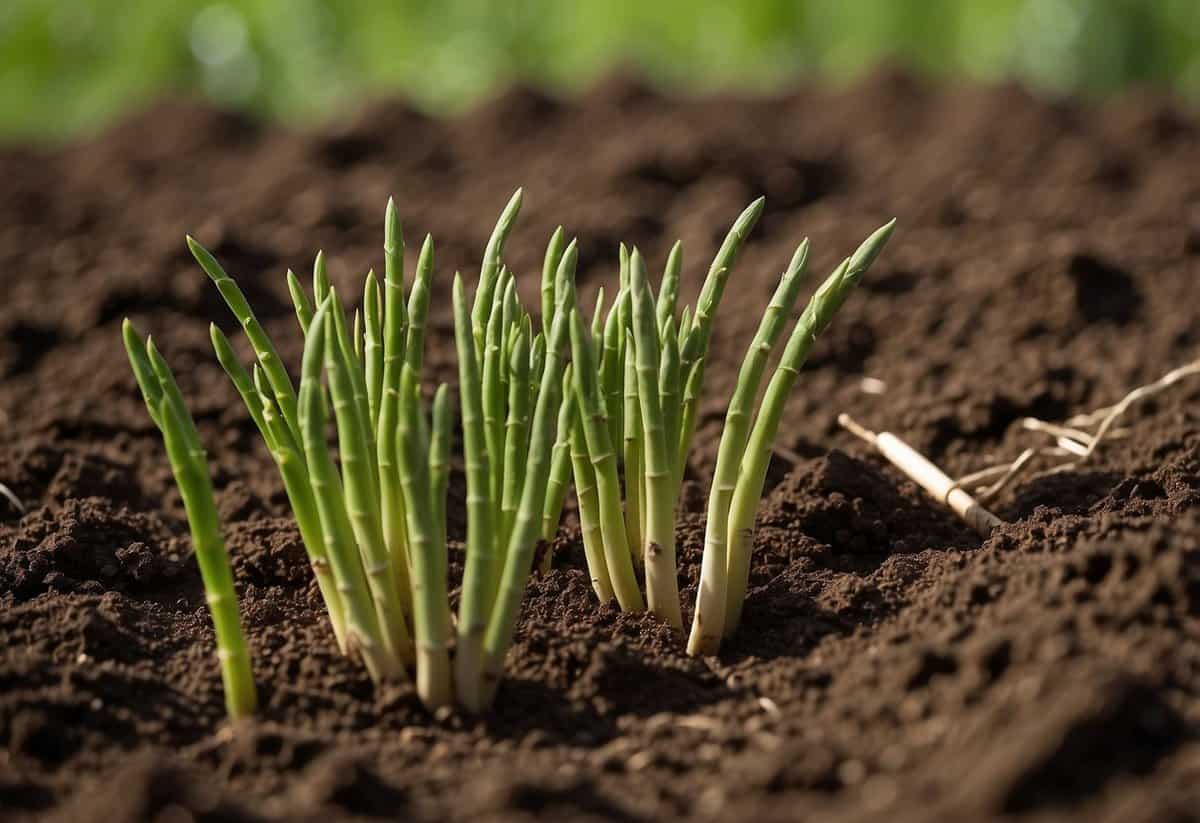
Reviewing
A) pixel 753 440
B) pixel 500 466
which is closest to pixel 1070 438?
pixel 753 440

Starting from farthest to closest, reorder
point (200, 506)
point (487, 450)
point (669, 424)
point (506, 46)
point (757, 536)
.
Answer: point (506, 46) → point (757, 536) → point (669, 424) → point (487, 450) → point (200, 506)

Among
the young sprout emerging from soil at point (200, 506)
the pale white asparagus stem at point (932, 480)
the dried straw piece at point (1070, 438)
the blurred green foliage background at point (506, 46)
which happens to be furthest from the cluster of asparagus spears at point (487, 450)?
the blurred green foliage background at point (506, 46)

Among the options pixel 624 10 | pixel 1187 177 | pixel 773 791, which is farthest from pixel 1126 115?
pixel 773 791

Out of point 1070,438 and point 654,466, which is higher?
point 654,466

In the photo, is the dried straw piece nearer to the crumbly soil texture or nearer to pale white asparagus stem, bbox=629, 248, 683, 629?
the crumbly soil texture

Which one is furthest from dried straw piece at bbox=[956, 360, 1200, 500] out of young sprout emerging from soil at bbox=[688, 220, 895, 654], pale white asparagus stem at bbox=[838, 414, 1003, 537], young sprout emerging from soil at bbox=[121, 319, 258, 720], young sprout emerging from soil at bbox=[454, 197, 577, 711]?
young sprout emerging from soil at bbox=[121, 319, 258, 720]

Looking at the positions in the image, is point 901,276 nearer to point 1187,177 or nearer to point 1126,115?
point 1187,177

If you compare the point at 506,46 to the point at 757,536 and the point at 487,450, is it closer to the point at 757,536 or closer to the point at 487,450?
the point at 757,536
